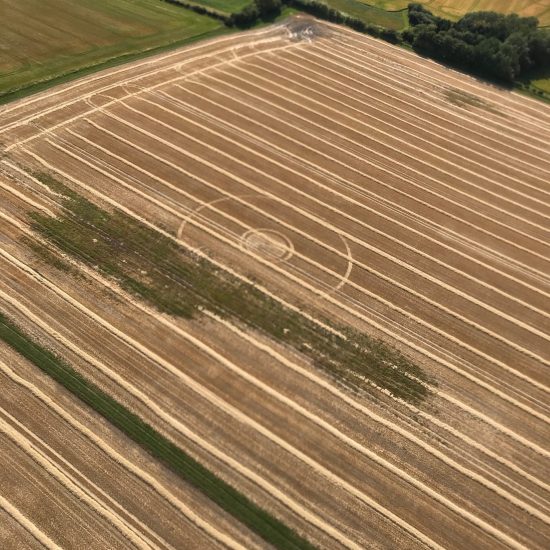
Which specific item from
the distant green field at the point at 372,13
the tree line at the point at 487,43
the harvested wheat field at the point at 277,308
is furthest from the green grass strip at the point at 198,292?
the distant green field at the point at 372,13

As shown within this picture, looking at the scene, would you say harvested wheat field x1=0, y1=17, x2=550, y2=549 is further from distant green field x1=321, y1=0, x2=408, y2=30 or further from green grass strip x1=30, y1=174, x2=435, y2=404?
distant green field x1=321, y1=0, x2=408, y2=30

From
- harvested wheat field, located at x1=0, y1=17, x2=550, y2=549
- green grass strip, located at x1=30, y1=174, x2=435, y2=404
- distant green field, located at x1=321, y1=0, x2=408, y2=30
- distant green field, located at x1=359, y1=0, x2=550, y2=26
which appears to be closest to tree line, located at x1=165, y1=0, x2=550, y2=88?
distant green field, located at x1=321, y1=0, x2=408, y2=30

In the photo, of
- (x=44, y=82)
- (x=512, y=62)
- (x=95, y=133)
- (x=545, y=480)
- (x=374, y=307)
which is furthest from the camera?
(x=512, y=62)

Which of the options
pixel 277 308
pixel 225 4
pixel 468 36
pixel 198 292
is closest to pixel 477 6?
pixel 468 36

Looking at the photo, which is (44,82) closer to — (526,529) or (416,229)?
(416,229)

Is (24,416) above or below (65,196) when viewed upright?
below

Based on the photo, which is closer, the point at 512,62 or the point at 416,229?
the point at 416,229

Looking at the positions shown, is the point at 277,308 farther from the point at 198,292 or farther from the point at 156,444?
the point at 156,444

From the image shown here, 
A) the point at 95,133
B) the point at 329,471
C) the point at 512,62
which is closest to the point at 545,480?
the point at 329,471
